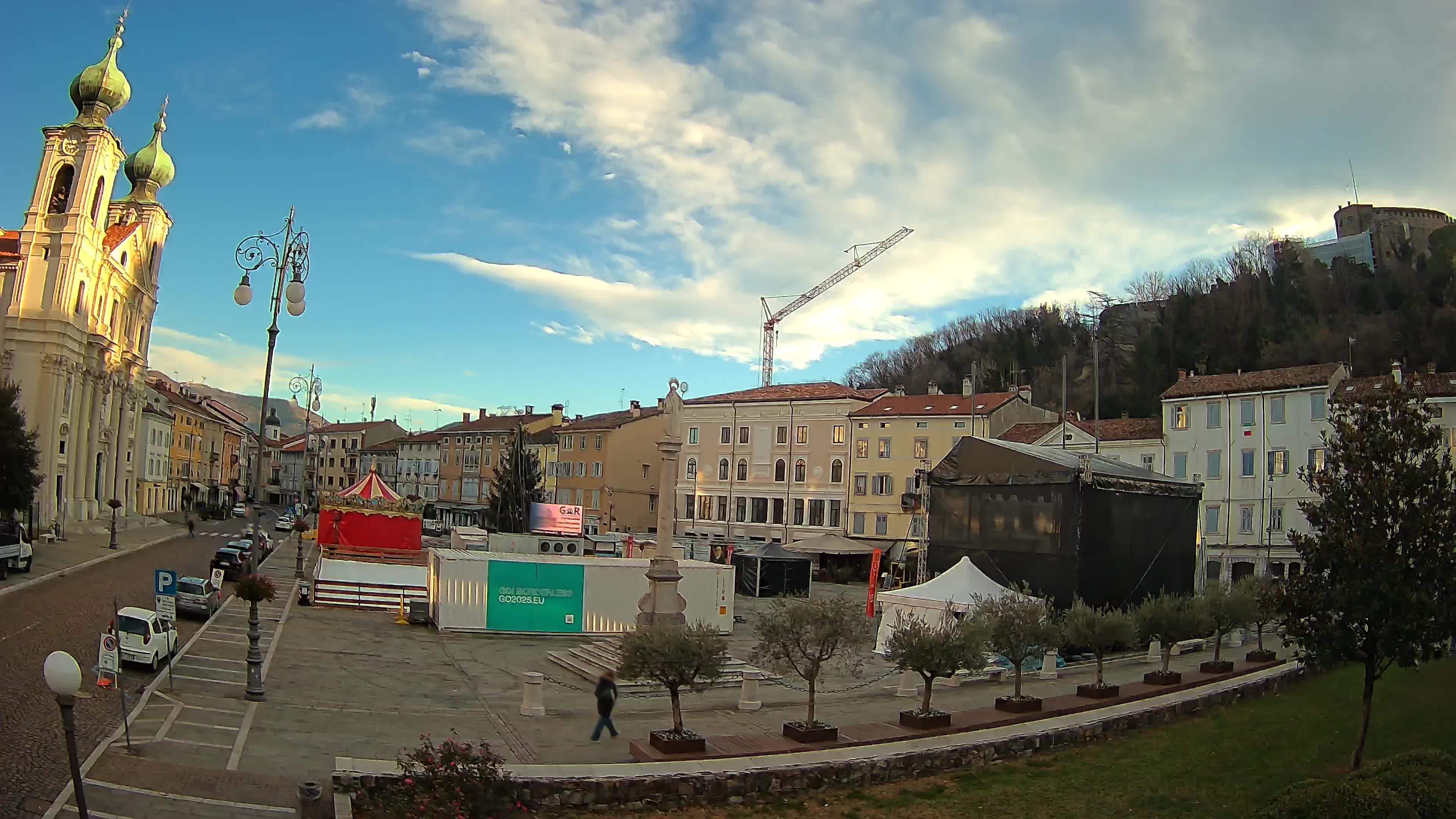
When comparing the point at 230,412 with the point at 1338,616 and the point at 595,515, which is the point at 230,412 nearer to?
the point at 595,515

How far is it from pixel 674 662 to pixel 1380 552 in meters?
10.4

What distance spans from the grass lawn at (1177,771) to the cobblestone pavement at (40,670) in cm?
830

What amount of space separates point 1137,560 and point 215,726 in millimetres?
27034

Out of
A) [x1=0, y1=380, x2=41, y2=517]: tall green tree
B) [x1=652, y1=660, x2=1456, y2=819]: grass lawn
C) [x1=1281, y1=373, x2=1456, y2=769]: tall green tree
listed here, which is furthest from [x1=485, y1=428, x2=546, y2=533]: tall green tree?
[x1=1281, y1=373, x2=1456, y2=769]: tall green tree

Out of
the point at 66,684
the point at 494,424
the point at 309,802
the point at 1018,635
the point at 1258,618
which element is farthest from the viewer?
the point at 494,424

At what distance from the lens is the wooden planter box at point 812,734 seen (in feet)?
51.0

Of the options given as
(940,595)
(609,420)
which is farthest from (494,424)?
(940,595)

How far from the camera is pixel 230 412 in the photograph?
142 m

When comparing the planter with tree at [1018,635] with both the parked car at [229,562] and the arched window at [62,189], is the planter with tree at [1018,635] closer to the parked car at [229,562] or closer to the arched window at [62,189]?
the parked car at [229,562]

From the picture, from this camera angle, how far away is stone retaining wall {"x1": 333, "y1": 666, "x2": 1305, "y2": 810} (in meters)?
12.5

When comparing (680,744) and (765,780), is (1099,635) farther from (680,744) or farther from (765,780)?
(680,744)

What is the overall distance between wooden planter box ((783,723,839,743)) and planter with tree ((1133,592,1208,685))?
30.6ft

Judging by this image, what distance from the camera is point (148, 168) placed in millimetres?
73750

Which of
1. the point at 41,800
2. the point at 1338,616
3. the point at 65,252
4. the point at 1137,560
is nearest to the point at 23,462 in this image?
the point at 65,252
